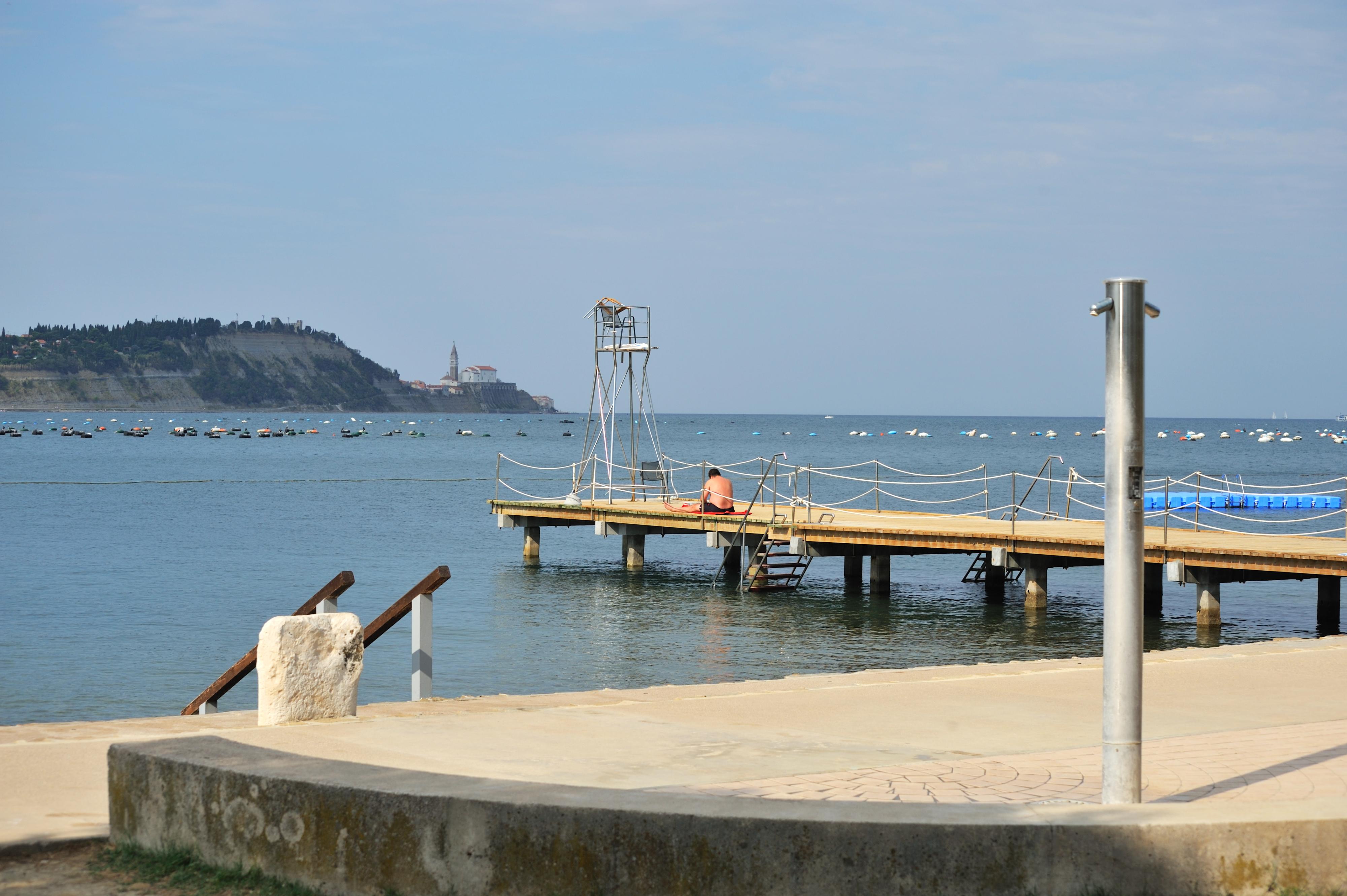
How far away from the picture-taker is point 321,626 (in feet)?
26.9

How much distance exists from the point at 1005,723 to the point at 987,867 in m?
4.26

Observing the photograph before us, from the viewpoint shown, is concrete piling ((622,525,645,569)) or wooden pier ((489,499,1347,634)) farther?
concrete piling ((622,525,645,569))

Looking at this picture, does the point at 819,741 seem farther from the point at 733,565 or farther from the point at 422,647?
the point at 733,565

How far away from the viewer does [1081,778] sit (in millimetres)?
6922

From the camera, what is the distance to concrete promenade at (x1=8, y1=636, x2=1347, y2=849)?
6637 mm

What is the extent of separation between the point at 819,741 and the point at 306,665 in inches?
123

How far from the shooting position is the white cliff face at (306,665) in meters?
8.16

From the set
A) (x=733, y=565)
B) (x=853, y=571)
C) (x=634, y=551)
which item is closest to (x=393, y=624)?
(x=853, y=571)

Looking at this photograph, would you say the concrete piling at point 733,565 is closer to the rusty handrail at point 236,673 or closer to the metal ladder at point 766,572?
the metal ladder at point 766,572

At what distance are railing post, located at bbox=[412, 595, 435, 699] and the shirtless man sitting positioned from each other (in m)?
19.3

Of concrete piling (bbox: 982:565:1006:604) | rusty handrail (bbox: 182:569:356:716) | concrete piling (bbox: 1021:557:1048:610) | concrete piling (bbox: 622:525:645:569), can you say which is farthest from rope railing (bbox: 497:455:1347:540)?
rusty handrail (bbox: 182:569:356:716)

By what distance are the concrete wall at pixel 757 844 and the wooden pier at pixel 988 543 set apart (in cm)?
1726

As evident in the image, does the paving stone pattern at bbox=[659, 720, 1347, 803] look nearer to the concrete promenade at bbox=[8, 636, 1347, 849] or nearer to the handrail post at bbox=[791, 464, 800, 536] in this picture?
the concrete promenade at bbox=[8, 636, 1347, 849]

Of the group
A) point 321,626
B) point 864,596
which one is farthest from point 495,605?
point 321,626
